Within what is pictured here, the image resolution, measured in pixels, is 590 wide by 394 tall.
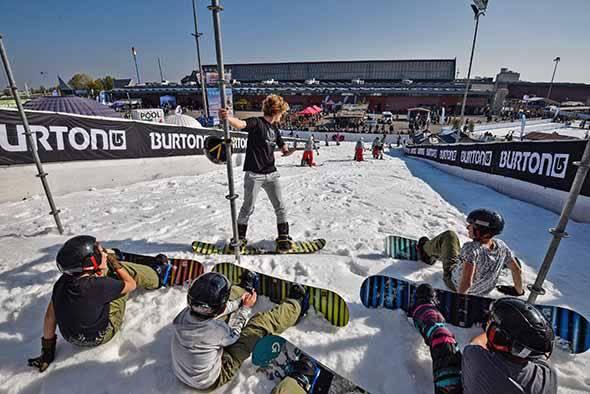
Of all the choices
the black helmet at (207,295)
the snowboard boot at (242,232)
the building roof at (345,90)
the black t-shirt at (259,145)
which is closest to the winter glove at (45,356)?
the black helmet at (207,295)

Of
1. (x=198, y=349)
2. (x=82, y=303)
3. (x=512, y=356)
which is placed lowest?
(x=198, y=349)

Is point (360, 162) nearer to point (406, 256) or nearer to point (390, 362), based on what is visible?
point (406, 256)

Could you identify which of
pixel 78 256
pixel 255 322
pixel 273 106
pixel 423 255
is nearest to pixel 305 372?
pixel 255 322

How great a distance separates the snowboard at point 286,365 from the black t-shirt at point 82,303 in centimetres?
132

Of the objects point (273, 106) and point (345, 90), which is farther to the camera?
point (345, 90)

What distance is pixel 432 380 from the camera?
2291 mm

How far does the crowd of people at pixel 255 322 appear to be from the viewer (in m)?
1.64

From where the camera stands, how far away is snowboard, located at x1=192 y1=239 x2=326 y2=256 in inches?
165

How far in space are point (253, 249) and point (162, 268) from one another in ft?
4.51

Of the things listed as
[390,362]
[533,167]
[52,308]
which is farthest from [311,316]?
[533,167]

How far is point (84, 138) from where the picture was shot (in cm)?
738

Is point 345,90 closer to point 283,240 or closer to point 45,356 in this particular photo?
point 283,240

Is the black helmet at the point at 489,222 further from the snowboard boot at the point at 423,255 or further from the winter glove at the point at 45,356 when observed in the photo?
the winter glove at the point at 45,356

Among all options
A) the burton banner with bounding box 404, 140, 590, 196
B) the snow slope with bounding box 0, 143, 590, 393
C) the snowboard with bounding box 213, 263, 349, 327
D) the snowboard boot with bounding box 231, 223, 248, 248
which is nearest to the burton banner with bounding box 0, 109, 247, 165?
the snow slope with bounding box 0, 143, 590, 393
